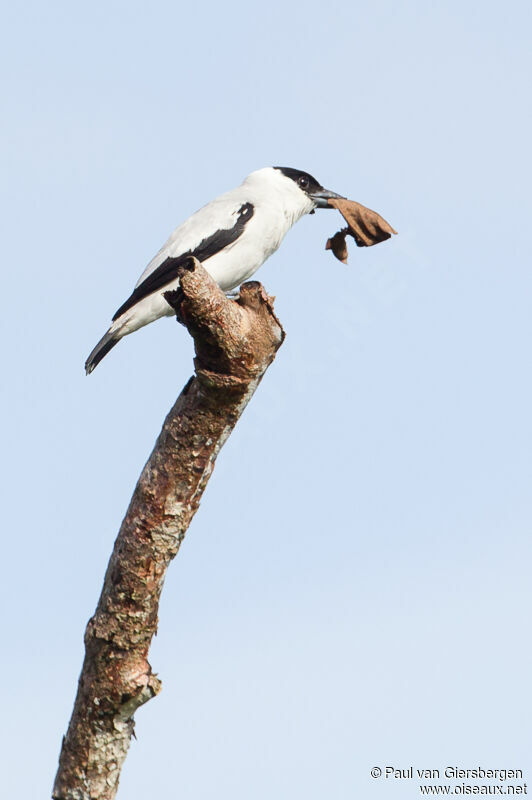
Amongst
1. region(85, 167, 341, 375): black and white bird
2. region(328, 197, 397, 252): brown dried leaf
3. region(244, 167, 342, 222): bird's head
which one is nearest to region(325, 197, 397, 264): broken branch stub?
region(328, 197, 397, 252): brown dried leaf

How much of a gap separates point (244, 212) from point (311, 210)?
1222 millimetres

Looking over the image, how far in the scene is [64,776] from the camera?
192 inches

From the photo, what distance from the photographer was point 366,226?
7207 mm

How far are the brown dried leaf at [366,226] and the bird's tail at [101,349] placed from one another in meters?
2.57

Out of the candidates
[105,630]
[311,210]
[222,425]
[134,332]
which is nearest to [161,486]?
[222,425]

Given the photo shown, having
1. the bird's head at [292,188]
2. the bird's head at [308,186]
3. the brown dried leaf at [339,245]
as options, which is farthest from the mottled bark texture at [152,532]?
the bird's head at [308,186]

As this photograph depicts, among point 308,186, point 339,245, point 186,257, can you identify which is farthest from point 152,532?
point 308,186

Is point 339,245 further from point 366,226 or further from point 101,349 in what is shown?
point 101,349

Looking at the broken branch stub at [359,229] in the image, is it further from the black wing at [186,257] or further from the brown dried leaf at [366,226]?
the black wing at [186,257]

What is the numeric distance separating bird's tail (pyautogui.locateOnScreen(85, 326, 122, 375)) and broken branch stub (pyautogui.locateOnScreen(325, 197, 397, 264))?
8.00 feet

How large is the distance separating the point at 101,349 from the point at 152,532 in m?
4.19

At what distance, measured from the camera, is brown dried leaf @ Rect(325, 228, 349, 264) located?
728 centimetres

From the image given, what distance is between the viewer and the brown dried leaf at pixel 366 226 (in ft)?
23.4

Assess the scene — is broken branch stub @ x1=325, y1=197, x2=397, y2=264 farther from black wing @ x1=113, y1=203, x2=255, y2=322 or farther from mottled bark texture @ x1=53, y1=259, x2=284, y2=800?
mottled bark texture @ x1=53, y1=259, x2=284, y2=800
